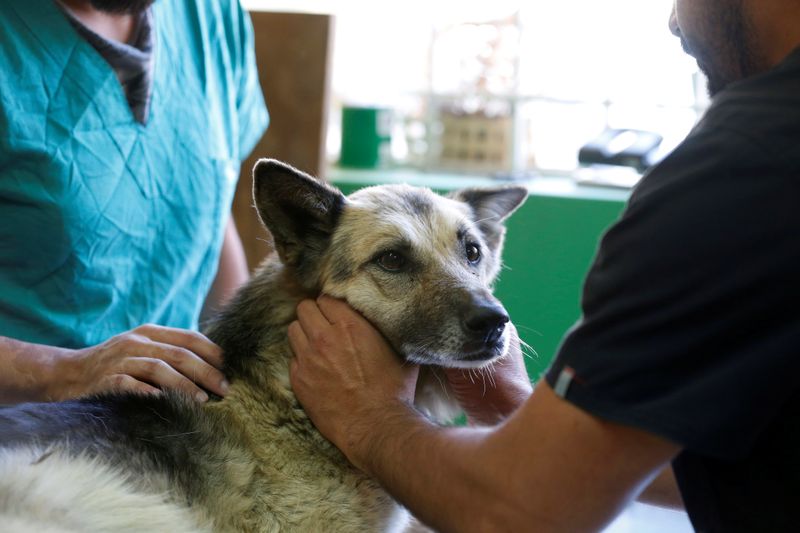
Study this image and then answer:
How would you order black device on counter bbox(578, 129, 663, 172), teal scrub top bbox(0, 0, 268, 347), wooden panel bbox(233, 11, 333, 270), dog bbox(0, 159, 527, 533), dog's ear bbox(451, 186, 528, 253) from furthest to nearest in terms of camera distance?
wooden panel bbox(233, 11, 333, 270) → black device on counter bbox(578, 129, 663, 172) → dog's ear bbox(451, 186, 528, 253) → teal scrub top bbox(0, 0, 268, 347) → dog bbox(0, 159, 527, 533)

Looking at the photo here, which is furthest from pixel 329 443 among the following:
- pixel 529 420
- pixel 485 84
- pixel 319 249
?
pixel 485 84

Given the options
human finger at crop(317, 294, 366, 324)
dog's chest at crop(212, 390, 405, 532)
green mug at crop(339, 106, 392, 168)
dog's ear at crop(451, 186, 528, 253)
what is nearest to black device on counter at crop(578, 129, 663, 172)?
green mug at crop(339, 106, 392, 168)

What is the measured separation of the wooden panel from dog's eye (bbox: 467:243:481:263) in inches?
56.4

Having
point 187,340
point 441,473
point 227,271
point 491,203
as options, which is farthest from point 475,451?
point 227,271

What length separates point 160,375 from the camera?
54.4 inches

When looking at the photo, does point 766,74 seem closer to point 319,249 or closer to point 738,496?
point 738,496

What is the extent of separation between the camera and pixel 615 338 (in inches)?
34.1

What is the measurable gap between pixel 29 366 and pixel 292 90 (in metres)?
1.76

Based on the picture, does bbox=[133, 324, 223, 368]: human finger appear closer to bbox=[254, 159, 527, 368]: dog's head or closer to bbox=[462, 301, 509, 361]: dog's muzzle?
bbox=[254, 159, 527, 368]: dog's head

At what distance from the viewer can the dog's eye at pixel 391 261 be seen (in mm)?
1490

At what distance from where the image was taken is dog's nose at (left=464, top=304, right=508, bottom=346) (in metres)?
1.34

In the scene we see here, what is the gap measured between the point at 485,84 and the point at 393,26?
50cm

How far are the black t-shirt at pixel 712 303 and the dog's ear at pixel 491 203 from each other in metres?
→ 0.84

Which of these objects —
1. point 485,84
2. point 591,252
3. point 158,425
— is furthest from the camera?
point 485,84
